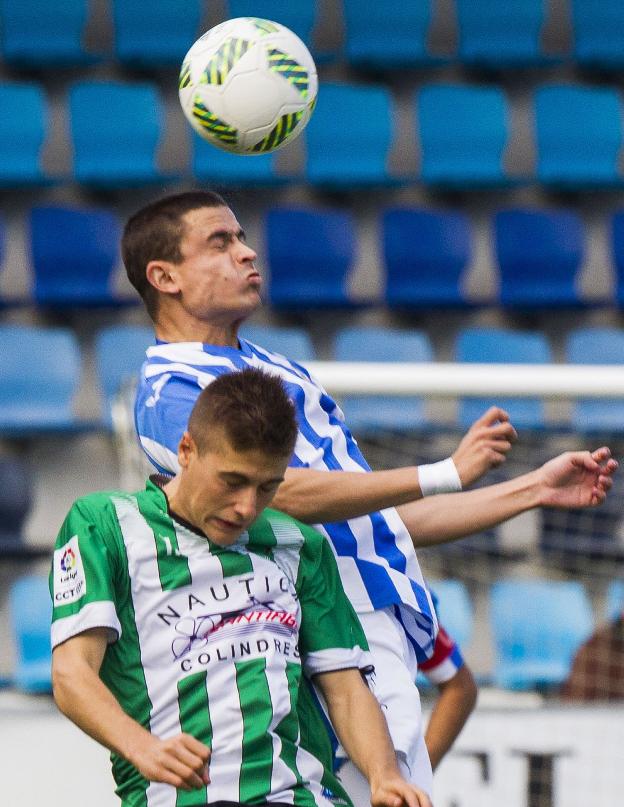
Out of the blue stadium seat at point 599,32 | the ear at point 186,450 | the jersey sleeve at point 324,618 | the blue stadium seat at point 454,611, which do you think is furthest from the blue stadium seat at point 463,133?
the ear at point 186,450

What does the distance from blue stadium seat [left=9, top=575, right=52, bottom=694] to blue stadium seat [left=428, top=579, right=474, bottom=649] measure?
1.62 m

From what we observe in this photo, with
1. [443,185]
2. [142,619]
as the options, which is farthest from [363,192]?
[142,619]

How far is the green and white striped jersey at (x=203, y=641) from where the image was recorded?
2453 mm

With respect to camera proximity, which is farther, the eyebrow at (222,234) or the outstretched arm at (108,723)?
the eyebrow at (222,234)

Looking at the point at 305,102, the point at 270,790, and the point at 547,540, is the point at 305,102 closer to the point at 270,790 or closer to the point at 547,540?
the point at 270,790

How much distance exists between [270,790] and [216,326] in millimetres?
1017

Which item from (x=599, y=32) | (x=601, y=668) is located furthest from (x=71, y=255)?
(x=601, y=668)

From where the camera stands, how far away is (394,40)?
890 cm

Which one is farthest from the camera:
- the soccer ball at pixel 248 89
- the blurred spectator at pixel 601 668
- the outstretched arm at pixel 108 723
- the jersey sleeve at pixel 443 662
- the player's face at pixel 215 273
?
the blurred spectator at pixel 601 668

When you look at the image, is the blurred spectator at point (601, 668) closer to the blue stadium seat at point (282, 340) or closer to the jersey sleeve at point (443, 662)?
the jersey sleeve at point (443, 662)

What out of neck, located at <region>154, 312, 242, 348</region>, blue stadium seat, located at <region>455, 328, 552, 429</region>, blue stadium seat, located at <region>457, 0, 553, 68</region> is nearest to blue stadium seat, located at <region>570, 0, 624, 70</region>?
blue stadium seat, located at <region>457, 0, 553, 68</region>

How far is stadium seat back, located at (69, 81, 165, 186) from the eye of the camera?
825cm

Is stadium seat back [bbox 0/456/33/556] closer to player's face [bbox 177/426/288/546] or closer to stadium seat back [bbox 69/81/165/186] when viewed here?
stadium seat back [bbox 69/81/165/186]

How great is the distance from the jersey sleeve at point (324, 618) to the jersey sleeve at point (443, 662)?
1.18 metres
